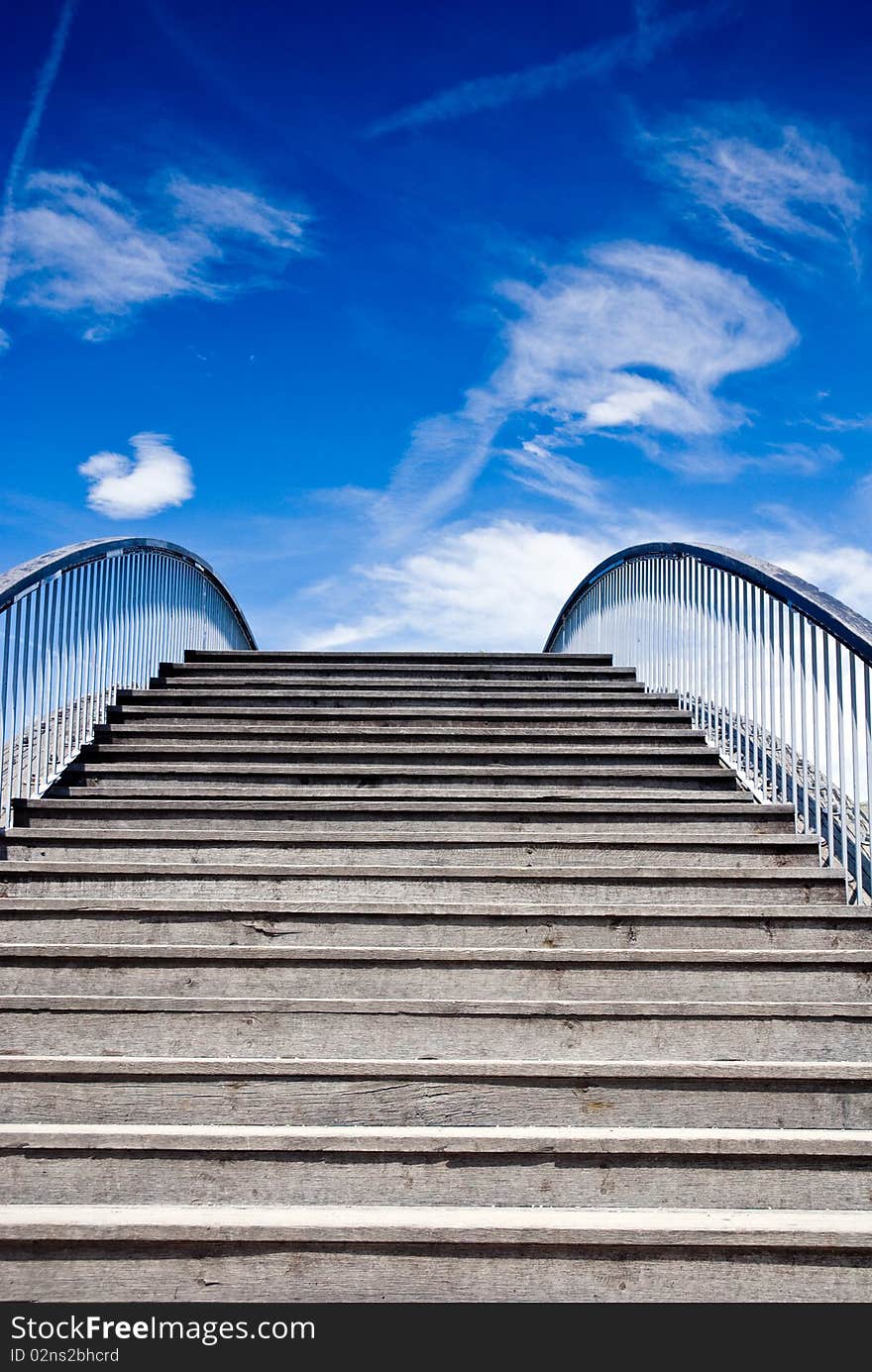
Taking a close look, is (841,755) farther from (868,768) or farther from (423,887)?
(423,887)

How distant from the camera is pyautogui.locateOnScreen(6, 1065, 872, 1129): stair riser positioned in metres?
2.52

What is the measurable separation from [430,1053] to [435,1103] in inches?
7.9

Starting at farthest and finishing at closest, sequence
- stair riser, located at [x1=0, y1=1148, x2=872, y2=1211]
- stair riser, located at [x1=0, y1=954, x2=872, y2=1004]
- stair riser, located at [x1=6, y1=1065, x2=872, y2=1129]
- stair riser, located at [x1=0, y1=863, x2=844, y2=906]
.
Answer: stair riser, located at [x1=0, y1=863, x2=844, y2=906], stair riser, located at [x1=0, y1=954, x2=872, y2=1004], stair riser, located at [x1=6, y1=1065, x2=872, y2=1129], stair riser, located at [x1=0, y1=1148, x2=872, y2=1211]

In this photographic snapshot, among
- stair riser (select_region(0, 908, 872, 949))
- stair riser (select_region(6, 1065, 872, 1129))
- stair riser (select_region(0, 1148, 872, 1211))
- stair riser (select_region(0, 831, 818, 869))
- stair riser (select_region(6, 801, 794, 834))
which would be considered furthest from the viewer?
stair riser (select_region(6, 801, 794, 834))

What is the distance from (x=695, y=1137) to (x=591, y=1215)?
0.32 metres

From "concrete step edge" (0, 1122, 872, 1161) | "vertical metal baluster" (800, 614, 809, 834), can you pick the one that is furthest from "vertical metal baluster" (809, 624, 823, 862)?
"concrete step edge" (0, 1122, 872, 1161)

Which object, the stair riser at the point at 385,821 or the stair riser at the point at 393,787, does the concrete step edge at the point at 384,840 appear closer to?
the stair riser at the point at 385,821

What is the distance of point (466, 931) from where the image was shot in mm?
3170

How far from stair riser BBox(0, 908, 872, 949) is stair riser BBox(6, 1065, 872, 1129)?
2.07ft

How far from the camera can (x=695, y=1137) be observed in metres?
2.38

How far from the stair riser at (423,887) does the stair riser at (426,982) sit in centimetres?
43

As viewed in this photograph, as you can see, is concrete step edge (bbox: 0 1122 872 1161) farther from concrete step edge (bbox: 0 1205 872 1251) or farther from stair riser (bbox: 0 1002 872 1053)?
stair riser (bbox: 0 1002 872 1053)

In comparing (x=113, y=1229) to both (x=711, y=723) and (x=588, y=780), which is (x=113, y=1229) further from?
(x=711, y=723)

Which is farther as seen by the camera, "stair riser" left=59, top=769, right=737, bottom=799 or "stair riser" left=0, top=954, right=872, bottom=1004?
"stair riser" left=59, top=769, right=737, bottom=799
